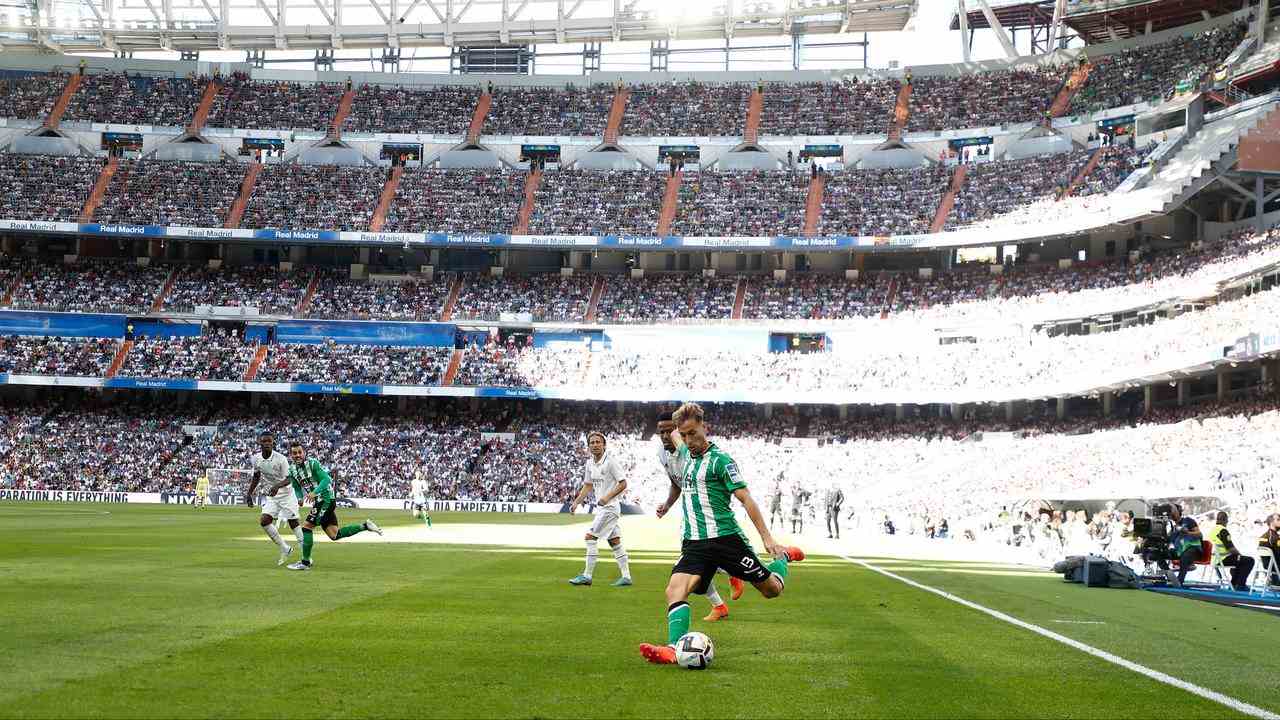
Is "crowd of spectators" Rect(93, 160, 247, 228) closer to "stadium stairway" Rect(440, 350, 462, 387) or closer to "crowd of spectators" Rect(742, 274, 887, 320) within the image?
"stadium stairway" Rect(440, 350, 462, 387)

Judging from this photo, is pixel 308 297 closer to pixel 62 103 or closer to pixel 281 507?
pixel 62 103

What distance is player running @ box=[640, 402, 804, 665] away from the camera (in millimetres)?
10102

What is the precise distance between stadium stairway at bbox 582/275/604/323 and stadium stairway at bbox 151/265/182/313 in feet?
84.2

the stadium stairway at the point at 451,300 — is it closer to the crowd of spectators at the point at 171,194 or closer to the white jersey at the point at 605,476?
the crowd of spectators at the point at 171,194

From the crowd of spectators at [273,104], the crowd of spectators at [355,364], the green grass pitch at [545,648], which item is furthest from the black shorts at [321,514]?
the crowd of spectators at [273,104]

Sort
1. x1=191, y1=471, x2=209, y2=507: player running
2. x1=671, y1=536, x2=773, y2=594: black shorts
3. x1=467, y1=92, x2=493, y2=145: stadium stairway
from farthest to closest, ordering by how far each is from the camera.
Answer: x1=467, y1=92, x2=493, y2=145: stadium stairway → x1=191, y1=471, x2=209, y2=507: player running → x1=671, y1=536, x2=773, y2=594: black shorts

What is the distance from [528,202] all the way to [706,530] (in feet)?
230

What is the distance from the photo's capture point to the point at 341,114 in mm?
85125

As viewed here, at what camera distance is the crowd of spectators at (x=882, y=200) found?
74250mm

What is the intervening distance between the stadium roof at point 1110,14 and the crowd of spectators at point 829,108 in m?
7.72

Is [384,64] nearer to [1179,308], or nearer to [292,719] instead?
[1179,308]

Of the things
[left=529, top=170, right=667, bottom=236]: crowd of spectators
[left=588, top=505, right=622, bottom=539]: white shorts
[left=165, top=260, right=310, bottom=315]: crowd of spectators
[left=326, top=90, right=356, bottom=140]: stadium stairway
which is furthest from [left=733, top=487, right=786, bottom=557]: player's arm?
[left=326, top=90, right=356, bottom=140]: stadium stairway

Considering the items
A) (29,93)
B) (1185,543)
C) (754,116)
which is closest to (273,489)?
(1185,543)

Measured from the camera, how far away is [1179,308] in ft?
194
